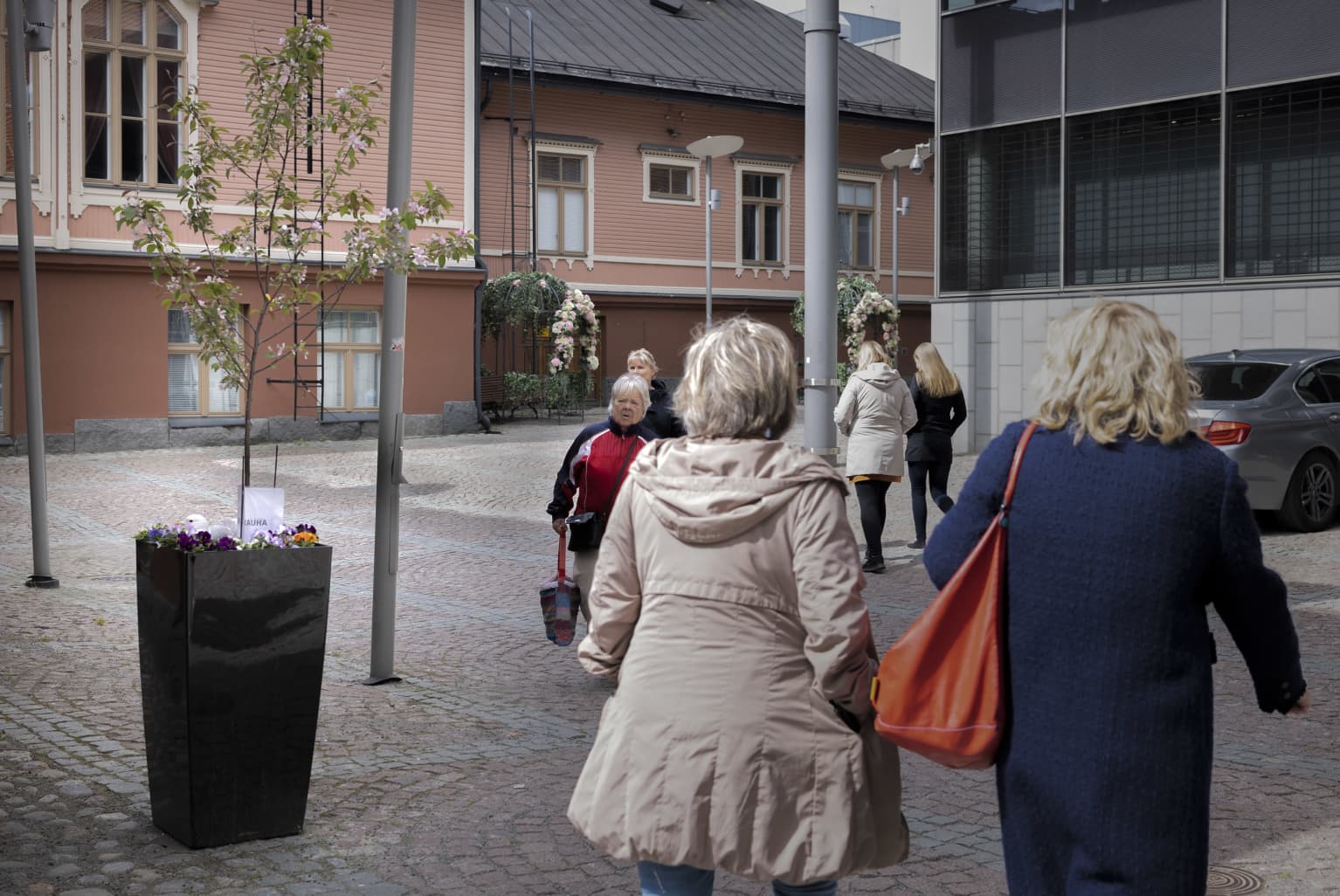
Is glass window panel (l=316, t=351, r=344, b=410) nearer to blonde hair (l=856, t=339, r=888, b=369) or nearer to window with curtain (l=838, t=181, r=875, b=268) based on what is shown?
window with curtain (l=838, t=181, r=875, b=268)

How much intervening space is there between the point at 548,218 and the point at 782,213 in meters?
6.29

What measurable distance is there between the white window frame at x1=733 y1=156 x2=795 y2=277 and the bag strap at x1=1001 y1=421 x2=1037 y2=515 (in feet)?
108

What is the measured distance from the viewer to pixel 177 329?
25.3m

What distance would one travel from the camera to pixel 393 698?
770 cm

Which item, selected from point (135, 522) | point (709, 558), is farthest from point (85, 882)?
point (135, 522)

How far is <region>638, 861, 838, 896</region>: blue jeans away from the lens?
3.23 meters

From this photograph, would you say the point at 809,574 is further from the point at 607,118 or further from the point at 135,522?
the point at 607,118

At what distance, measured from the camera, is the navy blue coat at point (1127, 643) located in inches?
118

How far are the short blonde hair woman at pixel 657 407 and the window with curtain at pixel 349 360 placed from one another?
16821mm

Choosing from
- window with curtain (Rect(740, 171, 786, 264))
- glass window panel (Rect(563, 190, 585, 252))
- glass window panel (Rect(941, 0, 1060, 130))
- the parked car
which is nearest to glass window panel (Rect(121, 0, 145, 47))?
glass window panel (Rect(563, 190, 585, 252))

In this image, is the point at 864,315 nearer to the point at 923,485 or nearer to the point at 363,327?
the point at 363,327

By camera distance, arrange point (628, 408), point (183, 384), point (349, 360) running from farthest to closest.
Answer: point (349, 360), point (183, 384), point (628, 408)

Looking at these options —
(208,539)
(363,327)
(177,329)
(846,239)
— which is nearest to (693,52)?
(846,239)

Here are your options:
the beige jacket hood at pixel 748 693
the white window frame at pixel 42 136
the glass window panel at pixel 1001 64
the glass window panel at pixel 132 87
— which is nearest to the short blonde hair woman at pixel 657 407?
the beige jacket hood at pixel 748 693
